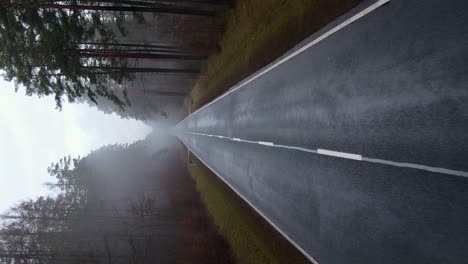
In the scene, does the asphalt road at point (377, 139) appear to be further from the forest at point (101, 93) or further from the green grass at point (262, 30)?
the forest at point (101, 93)

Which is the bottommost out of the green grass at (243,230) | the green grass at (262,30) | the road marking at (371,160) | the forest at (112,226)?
the forest at (112,226)

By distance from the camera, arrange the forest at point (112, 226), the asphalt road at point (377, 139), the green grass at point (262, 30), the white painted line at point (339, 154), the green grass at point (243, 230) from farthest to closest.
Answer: the forest at point (112, 226)
the green grass at point (243, 230)
the green grass at point (262, 30)
the white painted line at point (339, 154)
the asphalt road at point (377, 139)

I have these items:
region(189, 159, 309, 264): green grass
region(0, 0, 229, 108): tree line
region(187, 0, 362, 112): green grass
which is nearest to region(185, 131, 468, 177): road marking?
region(189, 159, 309, 264): green grass

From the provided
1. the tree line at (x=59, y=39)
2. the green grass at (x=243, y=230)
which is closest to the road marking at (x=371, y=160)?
the green grass at (x=243, y=230)

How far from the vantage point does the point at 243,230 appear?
17938 millimetres

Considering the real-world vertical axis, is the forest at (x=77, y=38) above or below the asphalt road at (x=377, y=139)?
above

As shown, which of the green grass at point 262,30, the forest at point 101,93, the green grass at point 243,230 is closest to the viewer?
the green grass at point 262,30

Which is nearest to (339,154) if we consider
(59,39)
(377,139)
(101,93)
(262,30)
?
(377,139)

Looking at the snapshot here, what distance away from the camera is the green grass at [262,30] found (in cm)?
1196

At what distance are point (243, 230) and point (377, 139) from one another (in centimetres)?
1089

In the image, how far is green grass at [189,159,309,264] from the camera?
13.7 metres

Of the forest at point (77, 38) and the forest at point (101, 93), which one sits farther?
the forest at point (101, 93)

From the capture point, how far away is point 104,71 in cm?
2439

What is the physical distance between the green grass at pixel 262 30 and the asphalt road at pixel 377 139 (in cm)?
67
